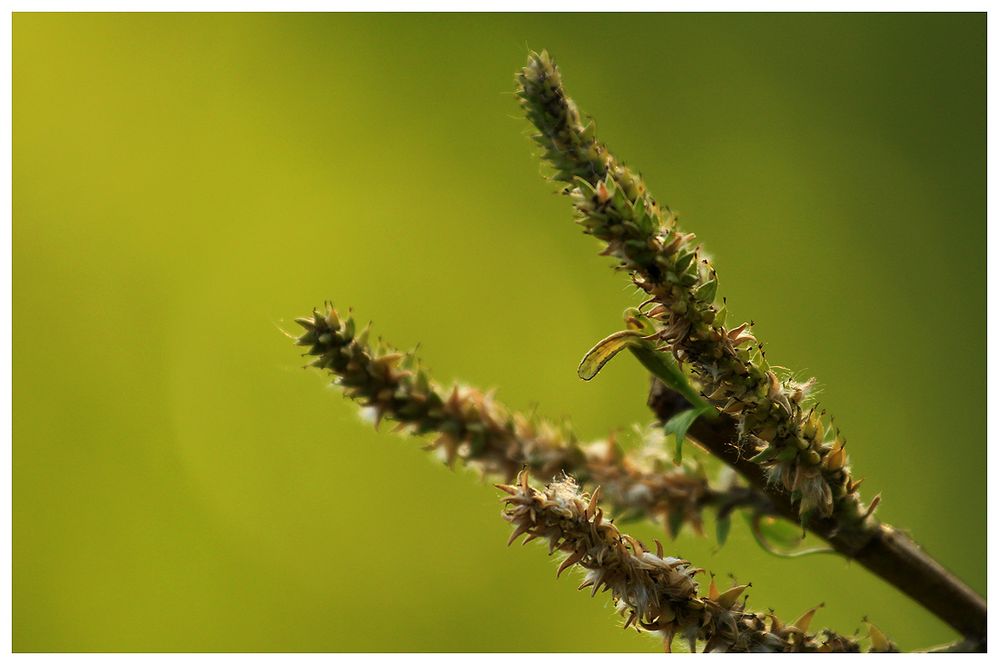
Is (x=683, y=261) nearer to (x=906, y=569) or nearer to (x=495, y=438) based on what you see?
(x=495, y=438)

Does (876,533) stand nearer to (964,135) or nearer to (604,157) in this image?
(604,157)

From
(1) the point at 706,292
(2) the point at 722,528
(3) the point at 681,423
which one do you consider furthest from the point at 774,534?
(1) the point at 706,292

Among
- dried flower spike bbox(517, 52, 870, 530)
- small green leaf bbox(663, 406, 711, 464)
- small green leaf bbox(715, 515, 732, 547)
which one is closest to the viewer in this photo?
dried flower spike bbox(517, 52, 870, 530)

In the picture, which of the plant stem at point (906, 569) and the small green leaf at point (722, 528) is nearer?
the plant stem at point (906, 569)

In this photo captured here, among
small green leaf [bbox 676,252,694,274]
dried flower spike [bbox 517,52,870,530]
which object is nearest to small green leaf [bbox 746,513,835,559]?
dried flower spike [bbox 517,52,870,530]

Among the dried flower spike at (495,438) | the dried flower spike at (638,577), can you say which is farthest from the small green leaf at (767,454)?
the dried flower spike at (495,438)

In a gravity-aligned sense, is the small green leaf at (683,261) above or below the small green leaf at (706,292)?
above

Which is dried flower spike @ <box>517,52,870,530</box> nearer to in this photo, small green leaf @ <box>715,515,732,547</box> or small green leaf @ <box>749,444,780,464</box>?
small green leaf @ <box>749,444,780,464</box>

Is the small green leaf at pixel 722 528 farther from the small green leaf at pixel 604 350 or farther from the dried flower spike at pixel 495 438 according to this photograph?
the small green leaf at pixel 604 350

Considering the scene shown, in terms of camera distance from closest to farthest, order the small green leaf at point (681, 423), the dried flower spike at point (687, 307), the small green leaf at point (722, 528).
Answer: the dried flower spike at point (687, 307) → the small green leaf at point (681, 423) → the small green leaf at point (722, 528)
